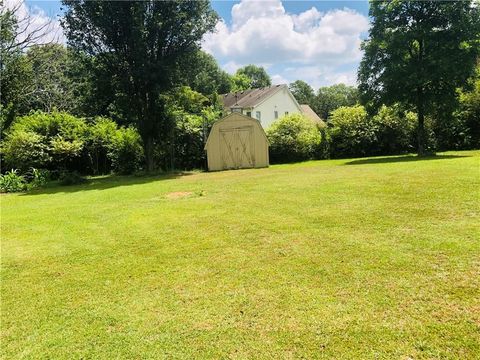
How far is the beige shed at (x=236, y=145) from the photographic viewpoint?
19.9m

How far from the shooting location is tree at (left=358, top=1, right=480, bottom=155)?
17031 mm

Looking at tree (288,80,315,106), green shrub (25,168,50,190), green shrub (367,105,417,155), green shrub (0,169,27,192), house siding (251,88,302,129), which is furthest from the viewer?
tree (288,80,315,106)

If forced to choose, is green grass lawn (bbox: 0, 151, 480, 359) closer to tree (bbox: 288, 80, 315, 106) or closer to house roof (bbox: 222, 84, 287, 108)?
house roof (bbox: 222, 84, 287, 108)

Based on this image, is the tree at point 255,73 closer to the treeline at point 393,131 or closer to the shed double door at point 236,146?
the treeline at point 393,131

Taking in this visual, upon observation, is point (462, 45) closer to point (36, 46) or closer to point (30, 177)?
point (30, 177)

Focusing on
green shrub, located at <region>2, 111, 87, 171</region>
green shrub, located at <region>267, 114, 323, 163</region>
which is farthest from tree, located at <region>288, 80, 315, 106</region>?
green shrub, located at <region>2, 111, 87, 171</region>

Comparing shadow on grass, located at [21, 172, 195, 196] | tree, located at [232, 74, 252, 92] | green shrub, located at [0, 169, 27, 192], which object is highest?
→ tree, located at [232, 74, 252, 92]

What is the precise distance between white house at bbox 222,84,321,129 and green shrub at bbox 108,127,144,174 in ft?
48.4

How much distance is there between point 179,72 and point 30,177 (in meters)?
8.58

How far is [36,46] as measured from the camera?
24703mm

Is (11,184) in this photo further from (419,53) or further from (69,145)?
(419,53)

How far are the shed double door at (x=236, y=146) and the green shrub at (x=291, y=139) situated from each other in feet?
7.94

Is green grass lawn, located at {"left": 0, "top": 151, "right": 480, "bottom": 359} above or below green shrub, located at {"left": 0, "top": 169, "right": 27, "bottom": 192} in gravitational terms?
below

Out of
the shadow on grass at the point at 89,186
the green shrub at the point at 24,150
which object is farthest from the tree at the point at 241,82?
the shadow on grass at the point at 89,186
